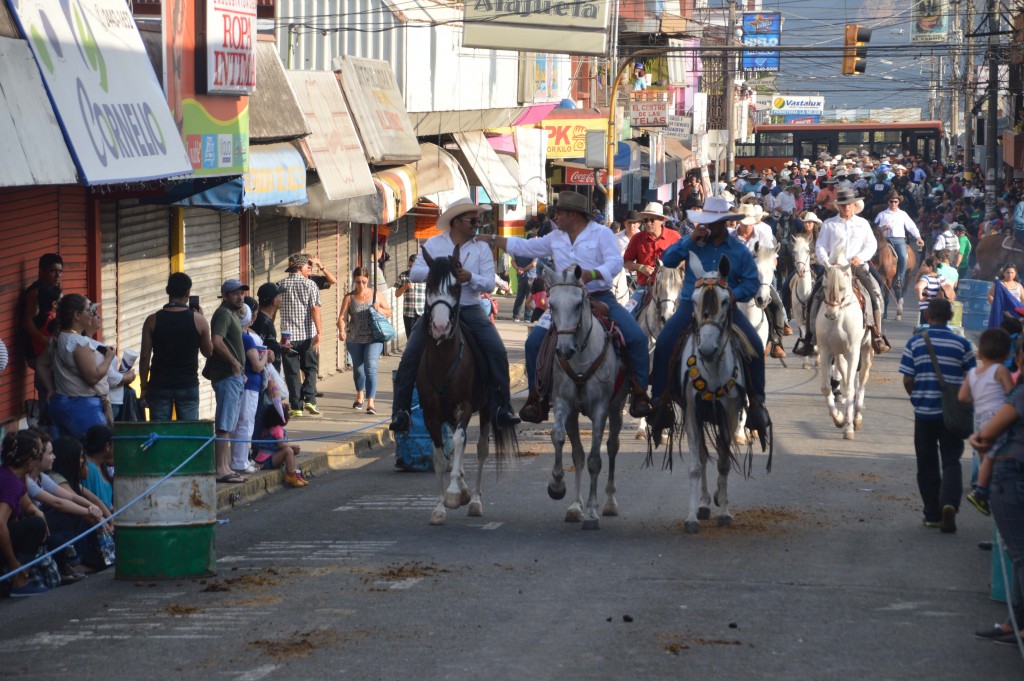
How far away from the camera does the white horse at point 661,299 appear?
1716 cm

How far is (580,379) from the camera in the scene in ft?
38.5

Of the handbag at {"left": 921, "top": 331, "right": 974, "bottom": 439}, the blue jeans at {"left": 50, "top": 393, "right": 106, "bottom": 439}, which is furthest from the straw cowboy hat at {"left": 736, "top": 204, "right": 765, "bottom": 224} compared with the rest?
the blue jeans at {"left": 50, "top": 393, "right": 106, "bottom": 439}

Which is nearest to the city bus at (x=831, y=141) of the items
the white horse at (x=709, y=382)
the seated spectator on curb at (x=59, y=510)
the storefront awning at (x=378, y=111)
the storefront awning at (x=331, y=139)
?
the storefront awning at (x=378, y=111)

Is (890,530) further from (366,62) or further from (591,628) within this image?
(366,62)

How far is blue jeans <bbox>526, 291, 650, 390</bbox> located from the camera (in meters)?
12.1

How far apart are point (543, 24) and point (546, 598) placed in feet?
64.8

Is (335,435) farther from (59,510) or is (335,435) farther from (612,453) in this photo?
(59,510)

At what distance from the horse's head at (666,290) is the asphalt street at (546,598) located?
3653 millimetres

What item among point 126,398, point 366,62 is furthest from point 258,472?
point 366,62

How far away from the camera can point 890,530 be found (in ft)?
38.7

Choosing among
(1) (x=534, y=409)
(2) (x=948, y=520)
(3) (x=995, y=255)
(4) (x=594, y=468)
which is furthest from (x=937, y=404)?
(3) (x=995, y=255)

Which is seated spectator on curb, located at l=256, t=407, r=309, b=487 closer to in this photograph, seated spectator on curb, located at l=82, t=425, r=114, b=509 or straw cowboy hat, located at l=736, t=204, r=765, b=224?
seated spectator on curb, located at l=82, t=425, r=114, b=509

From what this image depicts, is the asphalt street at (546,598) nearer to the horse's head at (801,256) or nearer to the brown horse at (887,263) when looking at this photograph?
the horse's head at (801,256)

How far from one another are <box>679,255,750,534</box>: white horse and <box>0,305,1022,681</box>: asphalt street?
29cm
